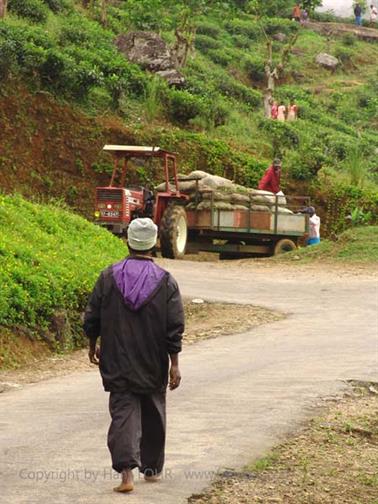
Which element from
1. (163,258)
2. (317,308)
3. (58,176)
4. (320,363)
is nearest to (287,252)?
(163,258)

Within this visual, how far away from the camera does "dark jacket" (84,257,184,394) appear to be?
7.45 meters

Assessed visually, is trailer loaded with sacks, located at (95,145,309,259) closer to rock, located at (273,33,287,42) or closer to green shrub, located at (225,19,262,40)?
rock, located at (273,33,287,42)

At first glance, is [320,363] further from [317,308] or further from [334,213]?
[334,213]

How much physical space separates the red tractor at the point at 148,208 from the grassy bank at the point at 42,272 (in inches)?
246

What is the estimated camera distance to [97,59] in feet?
130

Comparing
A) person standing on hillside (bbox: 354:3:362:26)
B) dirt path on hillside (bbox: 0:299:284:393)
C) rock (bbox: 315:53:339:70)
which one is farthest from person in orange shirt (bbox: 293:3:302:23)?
dirt path on hillside (bbox: 0:299:284:393)

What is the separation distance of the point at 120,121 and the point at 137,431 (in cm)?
3074

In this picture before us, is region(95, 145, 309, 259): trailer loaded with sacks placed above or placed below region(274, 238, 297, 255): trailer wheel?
above

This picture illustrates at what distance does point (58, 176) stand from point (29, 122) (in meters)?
1.88

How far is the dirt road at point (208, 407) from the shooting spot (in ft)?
24.9

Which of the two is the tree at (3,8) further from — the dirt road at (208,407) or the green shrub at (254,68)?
the green shrub at (254,68)

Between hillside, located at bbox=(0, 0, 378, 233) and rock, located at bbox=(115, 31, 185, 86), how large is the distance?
0.62 m

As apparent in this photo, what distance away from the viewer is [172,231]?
27.9m

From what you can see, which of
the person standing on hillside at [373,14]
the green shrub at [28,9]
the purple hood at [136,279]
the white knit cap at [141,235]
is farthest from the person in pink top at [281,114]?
the person standing on hillside at [373,14]
